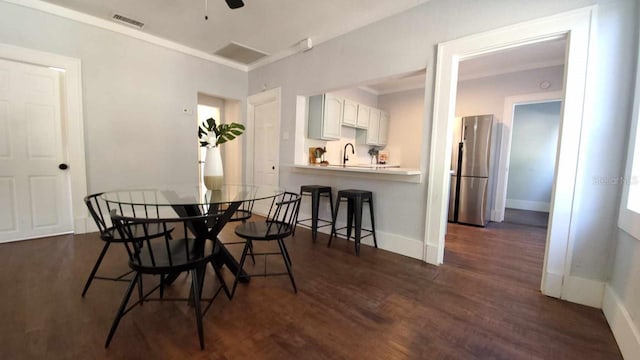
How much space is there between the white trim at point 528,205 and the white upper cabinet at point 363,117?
12.9ft

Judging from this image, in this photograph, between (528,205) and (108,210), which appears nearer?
(108,210)

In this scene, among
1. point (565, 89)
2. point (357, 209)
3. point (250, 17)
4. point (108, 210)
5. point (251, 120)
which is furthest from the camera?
point (251, 120)

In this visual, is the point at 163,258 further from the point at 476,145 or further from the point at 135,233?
the point at 476,145

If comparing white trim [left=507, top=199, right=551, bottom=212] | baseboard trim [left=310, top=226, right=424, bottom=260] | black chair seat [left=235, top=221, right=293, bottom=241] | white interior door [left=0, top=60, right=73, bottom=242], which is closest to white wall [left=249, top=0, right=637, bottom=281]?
baseboard trim [left=310, top=226, right=424, bottom=260]

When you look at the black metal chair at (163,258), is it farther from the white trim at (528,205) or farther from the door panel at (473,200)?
the white trim at (528,205)

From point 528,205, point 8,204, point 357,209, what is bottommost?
point 528,205

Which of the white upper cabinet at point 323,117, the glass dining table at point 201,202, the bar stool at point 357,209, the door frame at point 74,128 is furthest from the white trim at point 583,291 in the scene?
the door frame at point 74,128

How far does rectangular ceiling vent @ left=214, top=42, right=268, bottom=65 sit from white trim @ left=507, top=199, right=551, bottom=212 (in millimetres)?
6202

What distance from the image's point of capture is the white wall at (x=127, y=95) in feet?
9.91

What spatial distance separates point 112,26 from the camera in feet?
11.0

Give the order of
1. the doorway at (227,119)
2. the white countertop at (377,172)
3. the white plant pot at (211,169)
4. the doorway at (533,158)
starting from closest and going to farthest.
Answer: the white plant pot at (211,169) < the white countertop at (377,172) < the doorway at (227,119) < the doorway at (533,158)

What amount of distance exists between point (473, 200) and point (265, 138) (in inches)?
147

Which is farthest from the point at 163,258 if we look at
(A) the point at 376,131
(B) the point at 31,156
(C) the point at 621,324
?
(A) the point at 376,131

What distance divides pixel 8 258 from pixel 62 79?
84.0 inches
